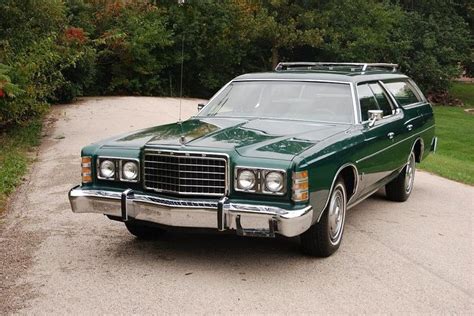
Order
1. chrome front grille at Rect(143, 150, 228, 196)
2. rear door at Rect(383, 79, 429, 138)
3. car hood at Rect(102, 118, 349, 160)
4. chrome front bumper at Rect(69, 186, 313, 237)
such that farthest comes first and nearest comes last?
1. rear door at Rect(383, 79, 429, 138)
2. car hood at Rect(102, 118, 349, 160)
3. chrome front grille at Rect(143, 150, 228, 196)
4. chrome front bumper at Rect(69, 186, 313, 237)

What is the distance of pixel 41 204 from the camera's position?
293 inches

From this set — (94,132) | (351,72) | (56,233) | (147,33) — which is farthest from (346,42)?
(56,233)

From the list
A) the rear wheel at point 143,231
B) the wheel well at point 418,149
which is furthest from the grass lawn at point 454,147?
the rear wheel at point 143,231

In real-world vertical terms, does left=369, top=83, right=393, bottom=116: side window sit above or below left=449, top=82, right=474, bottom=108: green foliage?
above

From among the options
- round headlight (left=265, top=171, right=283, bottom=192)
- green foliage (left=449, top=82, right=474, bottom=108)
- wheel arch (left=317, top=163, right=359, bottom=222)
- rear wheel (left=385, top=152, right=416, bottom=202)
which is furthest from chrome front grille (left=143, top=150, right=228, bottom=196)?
green foliage (left=449, top=82, right=474, bottom=108)

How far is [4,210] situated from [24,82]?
5.51 meters

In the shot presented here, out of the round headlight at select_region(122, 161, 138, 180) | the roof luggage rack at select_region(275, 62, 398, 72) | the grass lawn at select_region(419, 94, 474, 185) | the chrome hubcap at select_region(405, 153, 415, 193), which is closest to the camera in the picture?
the round headlight at select_region(122, 161, 138, 180)

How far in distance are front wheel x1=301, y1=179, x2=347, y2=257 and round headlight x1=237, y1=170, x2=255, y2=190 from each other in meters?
0.80

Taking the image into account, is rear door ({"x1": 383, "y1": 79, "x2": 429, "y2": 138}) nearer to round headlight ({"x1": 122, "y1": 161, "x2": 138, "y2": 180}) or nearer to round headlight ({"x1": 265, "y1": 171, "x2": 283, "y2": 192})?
round headlight ({"x1": 265, "y1": 171, "x2": 283, "y2": 192})

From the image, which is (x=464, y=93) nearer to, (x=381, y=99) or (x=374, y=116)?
(x=381, y=99)

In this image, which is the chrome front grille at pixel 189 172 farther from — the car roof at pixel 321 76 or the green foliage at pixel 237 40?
the green foliage at pixel 237 40

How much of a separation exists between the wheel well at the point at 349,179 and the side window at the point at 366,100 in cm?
77

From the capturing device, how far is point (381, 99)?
7.09 meters

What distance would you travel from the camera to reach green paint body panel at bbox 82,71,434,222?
475 cm
